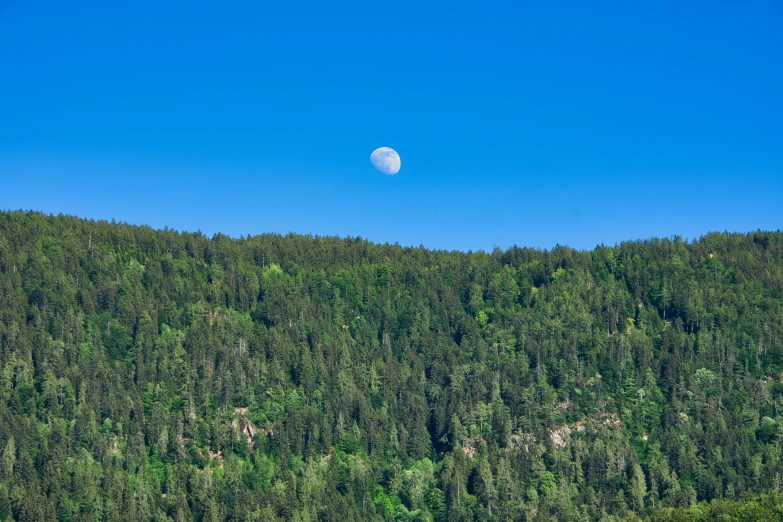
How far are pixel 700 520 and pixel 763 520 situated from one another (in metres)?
9.80

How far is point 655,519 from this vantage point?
19950 cm

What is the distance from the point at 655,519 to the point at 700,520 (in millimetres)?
8048

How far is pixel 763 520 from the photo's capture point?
18700 cm

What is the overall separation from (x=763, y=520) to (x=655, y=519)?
1782 cm

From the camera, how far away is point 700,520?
193500 mm

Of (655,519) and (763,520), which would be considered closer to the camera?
(763,520)
